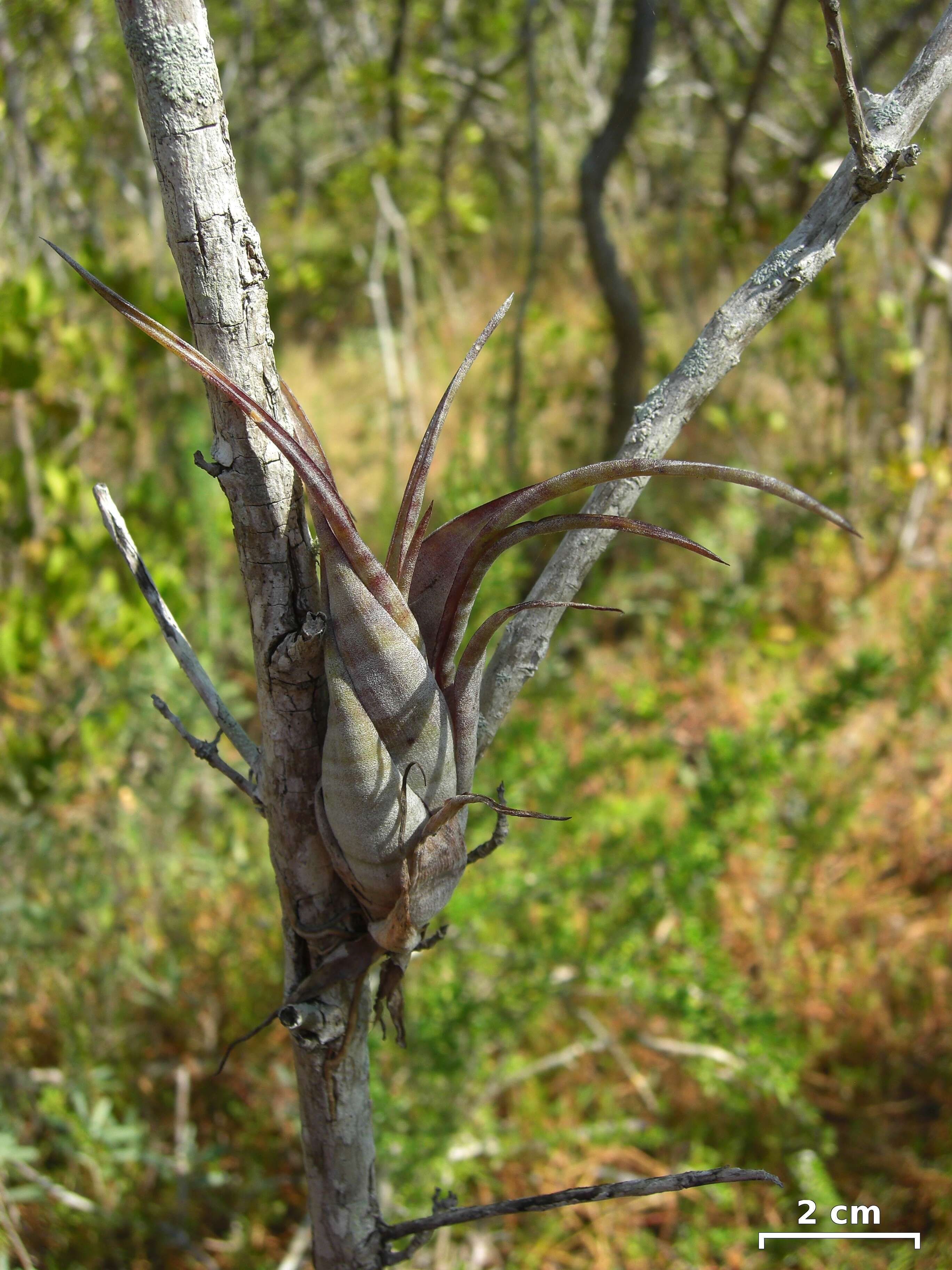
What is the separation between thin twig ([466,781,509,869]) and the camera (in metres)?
0.70

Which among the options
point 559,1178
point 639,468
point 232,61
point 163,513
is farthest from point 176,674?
point 232,61

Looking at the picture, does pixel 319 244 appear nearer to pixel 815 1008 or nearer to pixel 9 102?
pixel 9 102

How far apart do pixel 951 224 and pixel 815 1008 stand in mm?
3121

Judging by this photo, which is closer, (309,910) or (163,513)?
(309,910)

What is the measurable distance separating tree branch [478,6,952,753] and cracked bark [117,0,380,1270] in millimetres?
179

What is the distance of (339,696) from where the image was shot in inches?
23.1

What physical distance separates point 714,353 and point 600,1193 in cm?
67

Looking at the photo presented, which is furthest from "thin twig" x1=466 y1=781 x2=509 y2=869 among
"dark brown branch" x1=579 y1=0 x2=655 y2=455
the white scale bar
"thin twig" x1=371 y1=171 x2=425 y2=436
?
"thin twig" x1=371 y1=171 x2=425 y2=436

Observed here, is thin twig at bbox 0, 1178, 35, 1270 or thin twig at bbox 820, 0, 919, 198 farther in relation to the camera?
thin twig at bbox 0, 1178, 35, 1270

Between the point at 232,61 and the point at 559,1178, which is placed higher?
the point at 232,61

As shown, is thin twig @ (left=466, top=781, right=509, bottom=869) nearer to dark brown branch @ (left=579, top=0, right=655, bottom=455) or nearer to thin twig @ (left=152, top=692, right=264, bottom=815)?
thin twig @ (left=152, top=692, right=264, bottom=815)

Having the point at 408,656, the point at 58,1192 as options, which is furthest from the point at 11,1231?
the point at 408,656

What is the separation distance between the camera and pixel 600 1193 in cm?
68

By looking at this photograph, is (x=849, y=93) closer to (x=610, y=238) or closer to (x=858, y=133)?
(x=858, y=133)
